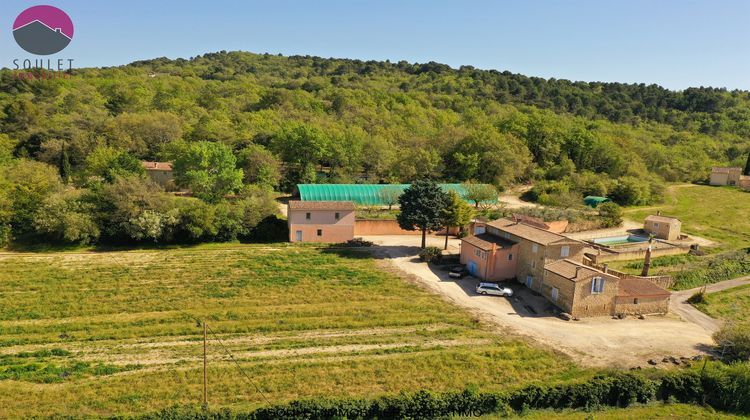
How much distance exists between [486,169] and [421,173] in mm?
9244

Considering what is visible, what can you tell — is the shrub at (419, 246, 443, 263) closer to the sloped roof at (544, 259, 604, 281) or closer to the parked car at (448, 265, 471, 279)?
the parked car at (448, 265, 471, 279)

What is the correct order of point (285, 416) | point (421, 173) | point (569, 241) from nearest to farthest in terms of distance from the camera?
point (285, 416)
point (569, 241)
point (421, 173)

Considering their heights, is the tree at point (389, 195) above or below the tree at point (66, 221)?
above

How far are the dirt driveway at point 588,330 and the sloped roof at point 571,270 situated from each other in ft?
Answer: 7.79

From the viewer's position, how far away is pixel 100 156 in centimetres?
5388

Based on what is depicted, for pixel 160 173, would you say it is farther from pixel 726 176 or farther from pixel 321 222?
pixel 726 176

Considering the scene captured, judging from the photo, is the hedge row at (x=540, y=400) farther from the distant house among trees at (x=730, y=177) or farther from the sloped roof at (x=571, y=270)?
the distant house among trees at (x=730, y=177)

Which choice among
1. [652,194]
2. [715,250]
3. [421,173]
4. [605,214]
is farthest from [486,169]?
[715,250]

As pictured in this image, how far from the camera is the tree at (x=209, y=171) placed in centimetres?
5041

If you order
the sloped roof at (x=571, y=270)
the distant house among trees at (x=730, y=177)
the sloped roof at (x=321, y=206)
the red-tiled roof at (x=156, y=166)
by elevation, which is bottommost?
the sloped roof at (x=571, y=270)

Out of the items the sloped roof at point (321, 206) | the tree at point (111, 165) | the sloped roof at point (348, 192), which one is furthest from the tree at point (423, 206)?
the tree at point (111, 165)

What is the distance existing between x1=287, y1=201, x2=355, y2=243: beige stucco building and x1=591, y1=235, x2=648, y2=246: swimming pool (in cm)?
2362

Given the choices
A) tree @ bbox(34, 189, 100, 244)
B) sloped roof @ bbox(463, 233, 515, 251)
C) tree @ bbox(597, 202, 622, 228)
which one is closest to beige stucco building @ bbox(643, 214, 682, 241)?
tree @ bbox(597, 202, 622, 228)

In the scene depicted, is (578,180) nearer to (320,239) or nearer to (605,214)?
(605,214)
